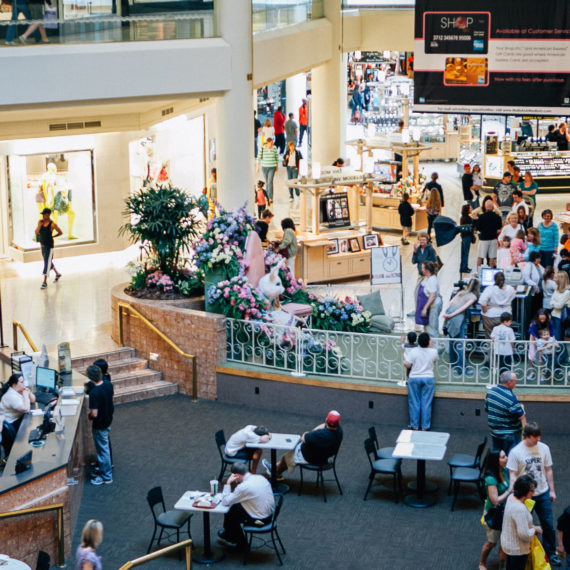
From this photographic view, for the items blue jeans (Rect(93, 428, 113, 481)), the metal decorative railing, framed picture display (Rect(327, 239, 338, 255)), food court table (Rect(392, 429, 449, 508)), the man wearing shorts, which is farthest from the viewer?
framed picture display (Rect(327, 239, 338, 255))

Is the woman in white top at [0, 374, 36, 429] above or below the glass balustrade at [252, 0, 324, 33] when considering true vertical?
below

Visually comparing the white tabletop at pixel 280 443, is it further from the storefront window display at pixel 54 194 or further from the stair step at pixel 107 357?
the storefront window display at pixel 54 194

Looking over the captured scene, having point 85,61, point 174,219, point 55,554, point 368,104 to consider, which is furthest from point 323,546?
point 368,104

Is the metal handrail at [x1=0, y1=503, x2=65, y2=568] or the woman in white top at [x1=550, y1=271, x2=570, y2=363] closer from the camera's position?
the metal handrail at [x1=0, y1=503, x2=65, y2=568]

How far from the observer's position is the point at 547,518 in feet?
33.7

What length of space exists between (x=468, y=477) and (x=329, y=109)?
14.3 metres

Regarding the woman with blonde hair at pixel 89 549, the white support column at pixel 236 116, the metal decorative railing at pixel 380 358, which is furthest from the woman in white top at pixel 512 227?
the woman with blonde hair at pixel 89 549

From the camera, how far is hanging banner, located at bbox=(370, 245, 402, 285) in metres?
16.3

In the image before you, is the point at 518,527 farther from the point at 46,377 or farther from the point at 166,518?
the point at 46,377

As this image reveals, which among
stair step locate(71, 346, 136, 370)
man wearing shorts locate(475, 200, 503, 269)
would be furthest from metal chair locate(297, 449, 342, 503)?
man wearing shorts locate(475, 200, 503, 269)

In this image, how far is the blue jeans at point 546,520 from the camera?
10203mm

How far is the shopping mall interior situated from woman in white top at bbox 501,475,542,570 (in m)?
1.13

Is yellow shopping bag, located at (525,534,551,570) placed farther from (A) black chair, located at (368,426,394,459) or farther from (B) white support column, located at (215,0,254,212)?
(B) white support column, located at (215,0,254,212)

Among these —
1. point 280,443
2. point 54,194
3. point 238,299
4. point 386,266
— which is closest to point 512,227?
point 386,266
